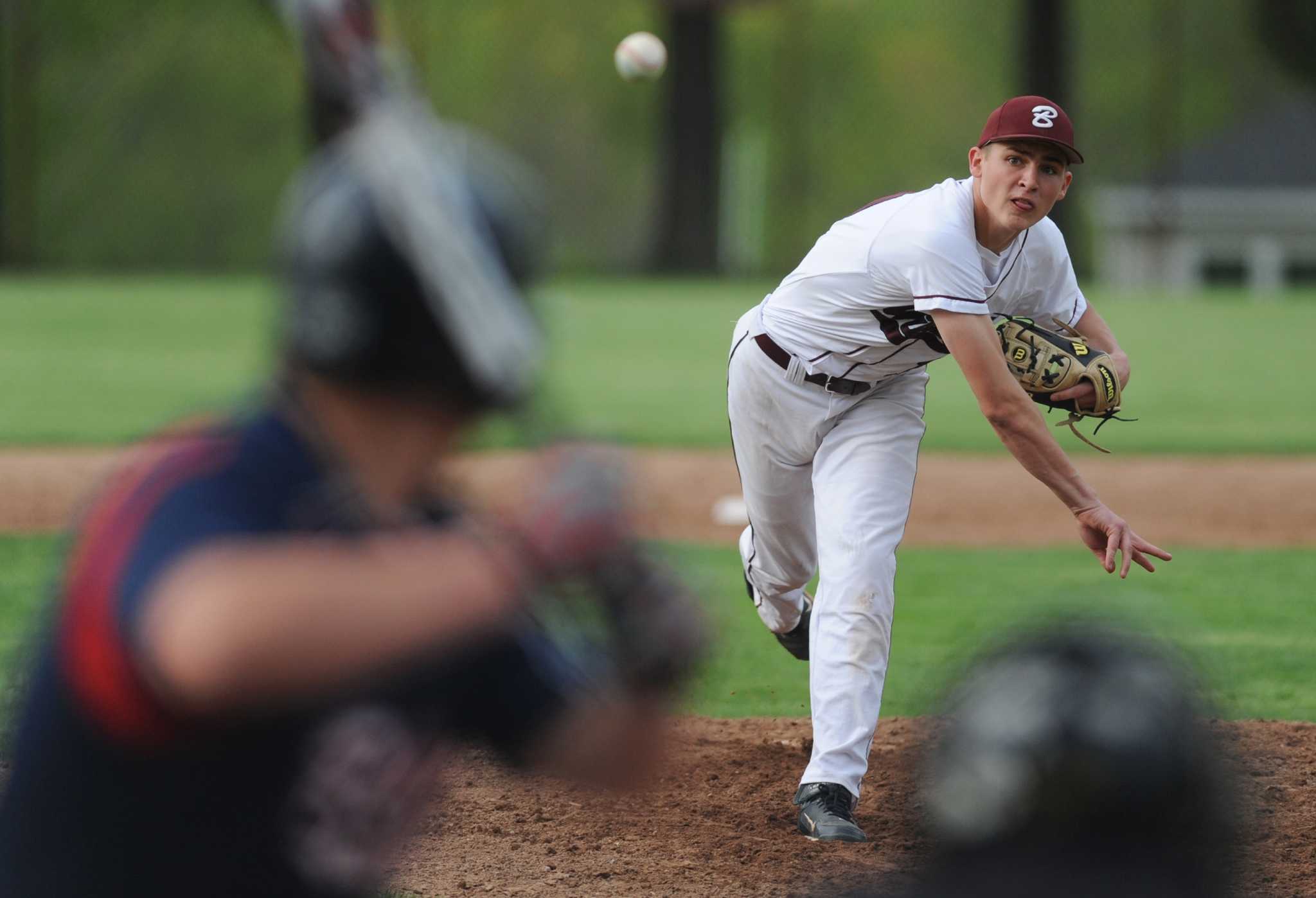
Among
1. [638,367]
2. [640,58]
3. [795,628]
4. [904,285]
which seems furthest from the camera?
[638,367]

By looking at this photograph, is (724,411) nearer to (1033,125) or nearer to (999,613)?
(999,613)

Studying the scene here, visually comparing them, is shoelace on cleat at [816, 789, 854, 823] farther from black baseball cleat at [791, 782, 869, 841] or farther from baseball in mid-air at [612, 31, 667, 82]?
baseball in mid-air at [612, 31, 667, 82]

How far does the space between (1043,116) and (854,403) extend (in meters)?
1.01

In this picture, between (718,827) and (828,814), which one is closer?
(828,814)

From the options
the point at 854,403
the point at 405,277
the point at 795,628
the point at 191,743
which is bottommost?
the point at 795,628

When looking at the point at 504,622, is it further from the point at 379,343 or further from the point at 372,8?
the point at 372,8

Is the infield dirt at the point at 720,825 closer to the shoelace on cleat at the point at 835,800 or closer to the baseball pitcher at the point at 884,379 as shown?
the shoelace on cleat at the point at 835,800

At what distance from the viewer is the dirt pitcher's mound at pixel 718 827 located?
4.05m

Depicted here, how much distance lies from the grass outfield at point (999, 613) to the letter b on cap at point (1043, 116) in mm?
1520

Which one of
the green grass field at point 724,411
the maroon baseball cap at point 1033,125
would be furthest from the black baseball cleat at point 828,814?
the maroon baseball cap at point 1033,125

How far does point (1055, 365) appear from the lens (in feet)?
15.3

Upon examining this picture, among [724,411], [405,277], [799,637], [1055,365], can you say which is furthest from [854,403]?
[724,411]

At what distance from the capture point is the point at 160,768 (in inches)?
60.4

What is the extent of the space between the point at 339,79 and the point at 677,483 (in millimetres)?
9452
